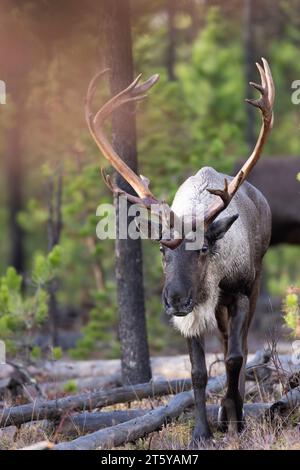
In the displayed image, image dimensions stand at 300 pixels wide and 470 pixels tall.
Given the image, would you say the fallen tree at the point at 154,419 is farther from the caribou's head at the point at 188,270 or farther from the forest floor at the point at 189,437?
the caribou's head at the point at 188,270

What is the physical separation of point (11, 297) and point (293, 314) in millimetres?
3096

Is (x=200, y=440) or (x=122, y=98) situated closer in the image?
(x=200, y=440)

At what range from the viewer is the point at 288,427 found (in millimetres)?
5840

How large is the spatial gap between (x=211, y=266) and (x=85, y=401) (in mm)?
1488

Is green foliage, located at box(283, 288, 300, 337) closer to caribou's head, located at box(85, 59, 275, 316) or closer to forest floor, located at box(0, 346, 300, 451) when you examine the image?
forest floor, located at box(0, 346, 300, 451)

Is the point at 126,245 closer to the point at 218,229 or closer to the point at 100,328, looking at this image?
the point at 218,229

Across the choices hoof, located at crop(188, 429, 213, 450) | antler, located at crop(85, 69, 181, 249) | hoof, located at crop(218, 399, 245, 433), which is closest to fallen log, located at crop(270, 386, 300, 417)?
hoof, located at crop(218, 399, 245, 433)

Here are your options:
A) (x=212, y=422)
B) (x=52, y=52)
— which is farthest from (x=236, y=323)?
(x=52, y=52)


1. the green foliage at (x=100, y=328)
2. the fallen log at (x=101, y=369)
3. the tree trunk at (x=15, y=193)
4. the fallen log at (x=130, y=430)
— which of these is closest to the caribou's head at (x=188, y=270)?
the fallen log at (x=130, y=430)

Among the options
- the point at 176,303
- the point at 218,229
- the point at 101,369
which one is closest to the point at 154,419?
the point at 176,303

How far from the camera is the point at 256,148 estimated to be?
6.39 m

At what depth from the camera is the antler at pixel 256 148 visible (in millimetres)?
6047

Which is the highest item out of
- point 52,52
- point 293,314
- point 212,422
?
point 52,52
